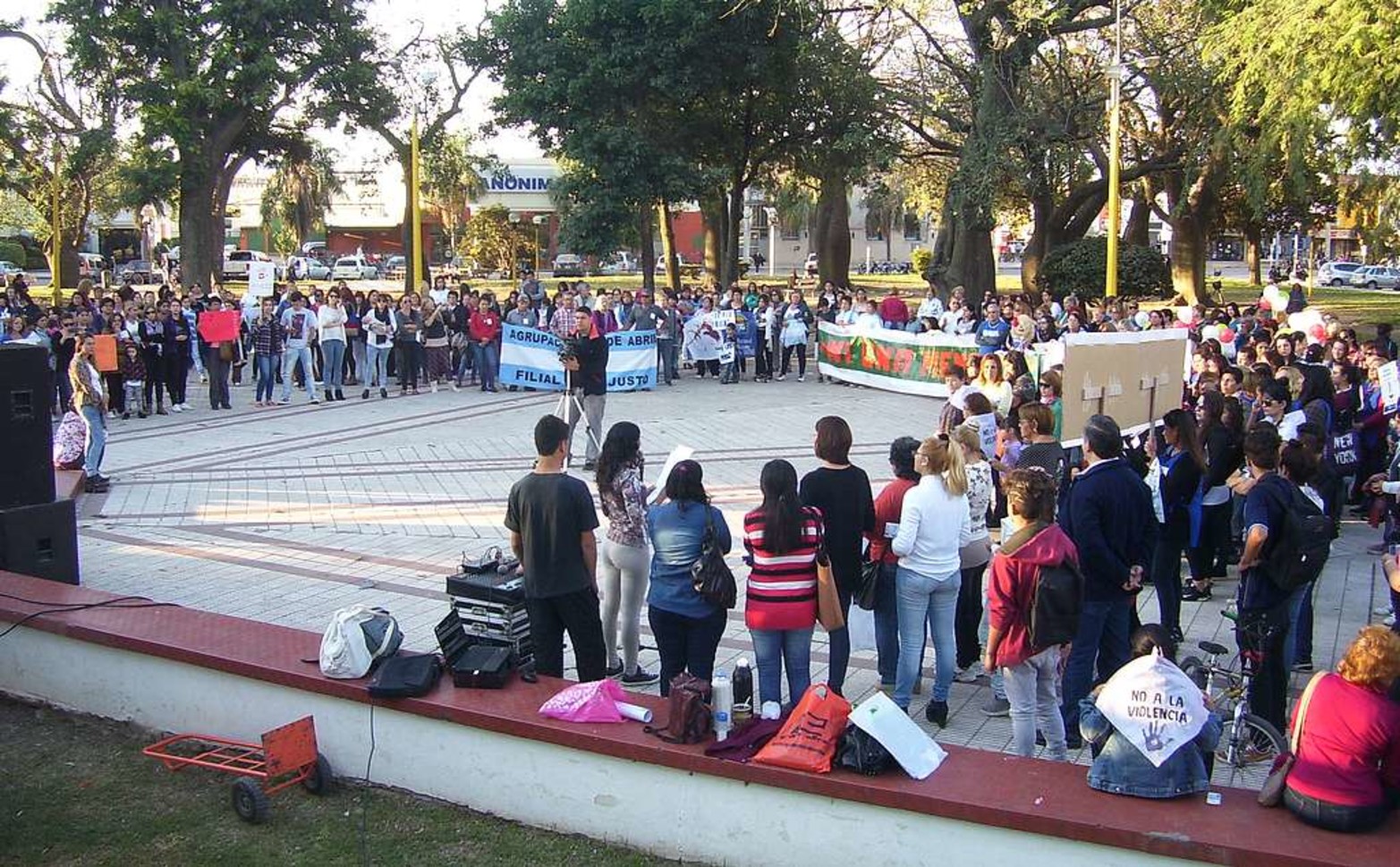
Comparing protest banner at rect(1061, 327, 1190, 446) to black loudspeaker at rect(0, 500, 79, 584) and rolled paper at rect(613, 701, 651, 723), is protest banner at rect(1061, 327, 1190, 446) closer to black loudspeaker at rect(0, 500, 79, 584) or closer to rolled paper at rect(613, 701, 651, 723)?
rolled paper at rect(613, 701, 651, 723)

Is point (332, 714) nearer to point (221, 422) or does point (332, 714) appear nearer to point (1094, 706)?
point (1094, 706)

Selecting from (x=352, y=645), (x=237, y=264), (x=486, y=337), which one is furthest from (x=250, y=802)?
(x=237, y=264)

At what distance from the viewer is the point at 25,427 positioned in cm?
922

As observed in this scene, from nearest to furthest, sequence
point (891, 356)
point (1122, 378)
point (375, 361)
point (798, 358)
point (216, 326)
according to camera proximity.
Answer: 1. point (1122, 378)
2. point (216, 326)
3. point (375, 361)
4. point (891, 356)
5. point (798, 358)

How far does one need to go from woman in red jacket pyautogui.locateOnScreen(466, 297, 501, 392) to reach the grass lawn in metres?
15.4

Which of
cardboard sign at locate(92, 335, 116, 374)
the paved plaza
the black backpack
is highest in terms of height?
cardboard sign at locate(92, 335, 116, 374)

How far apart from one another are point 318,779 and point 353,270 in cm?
6373

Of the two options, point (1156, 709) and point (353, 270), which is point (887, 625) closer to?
point (1156, 709)

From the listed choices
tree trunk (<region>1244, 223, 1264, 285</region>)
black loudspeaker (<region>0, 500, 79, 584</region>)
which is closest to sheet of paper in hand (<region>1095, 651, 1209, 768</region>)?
black loudspeaker (<region>0, 500, 79, 584</region>)

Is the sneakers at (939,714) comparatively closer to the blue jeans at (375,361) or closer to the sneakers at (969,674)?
the sneakers at (969,674)

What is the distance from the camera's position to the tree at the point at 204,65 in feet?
103

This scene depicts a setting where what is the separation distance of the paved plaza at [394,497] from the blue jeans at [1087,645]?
27cm

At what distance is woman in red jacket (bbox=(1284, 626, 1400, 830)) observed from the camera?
455cm

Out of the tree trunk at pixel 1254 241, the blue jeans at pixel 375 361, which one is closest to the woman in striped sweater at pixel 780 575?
the blue jeans at pixel 375 361
